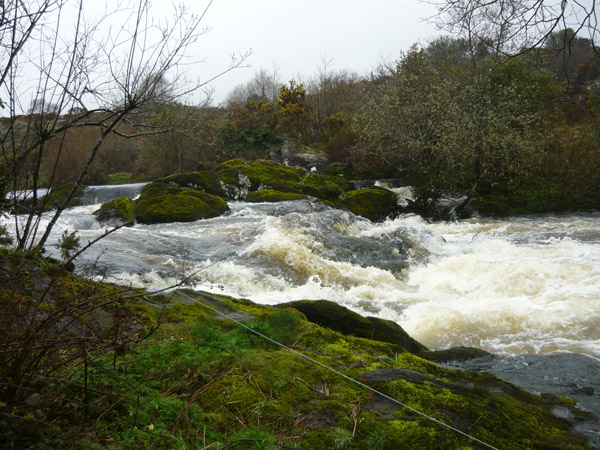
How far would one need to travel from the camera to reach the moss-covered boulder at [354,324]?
186 inches

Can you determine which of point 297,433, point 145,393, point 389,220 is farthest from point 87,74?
point 389,220

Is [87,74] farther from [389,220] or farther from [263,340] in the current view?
[389,220]

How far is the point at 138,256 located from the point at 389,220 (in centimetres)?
941

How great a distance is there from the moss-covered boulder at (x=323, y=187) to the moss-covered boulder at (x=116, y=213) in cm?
697

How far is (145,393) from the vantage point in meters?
2.26

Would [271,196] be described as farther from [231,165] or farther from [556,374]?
[556,374]

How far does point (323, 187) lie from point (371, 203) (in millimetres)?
3280

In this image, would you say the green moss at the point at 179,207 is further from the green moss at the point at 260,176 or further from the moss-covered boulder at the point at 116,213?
the green moss at the point at 260,176

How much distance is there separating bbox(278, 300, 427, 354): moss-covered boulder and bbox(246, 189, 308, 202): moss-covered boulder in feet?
36.1

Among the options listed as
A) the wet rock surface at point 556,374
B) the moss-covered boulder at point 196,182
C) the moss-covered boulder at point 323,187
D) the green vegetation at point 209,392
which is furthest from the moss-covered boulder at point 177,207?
the wet rock surface at point 556,374

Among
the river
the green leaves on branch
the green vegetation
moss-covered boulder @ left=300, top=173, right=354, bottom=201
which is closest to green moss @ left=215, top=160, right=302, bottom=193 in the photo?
moss-covered boulder @ left=300, top=173, right=354, bottom=201

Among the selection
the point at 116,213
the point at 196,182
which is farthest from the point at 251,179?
the point at 116,213

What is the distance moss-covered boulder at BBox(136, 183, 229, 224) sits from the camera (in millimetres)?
13102

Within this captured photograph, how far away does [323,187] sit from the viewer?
59.1 ft
